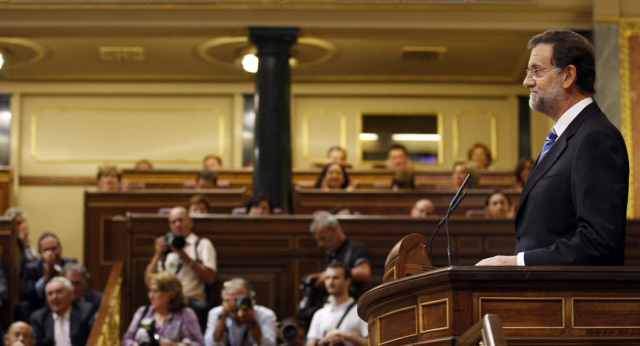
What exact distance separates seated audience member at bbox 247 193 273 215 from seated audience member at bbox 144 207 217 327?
1.00 m

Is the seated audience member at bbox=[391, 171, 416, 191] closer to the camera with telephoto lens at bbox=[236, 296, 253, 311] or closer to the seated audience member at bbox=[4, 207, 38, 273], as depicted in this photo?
the camera with telephoto lens at bbox=[236, 296, 253, 311]

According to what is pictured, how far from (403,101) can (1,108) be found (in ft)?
19.2

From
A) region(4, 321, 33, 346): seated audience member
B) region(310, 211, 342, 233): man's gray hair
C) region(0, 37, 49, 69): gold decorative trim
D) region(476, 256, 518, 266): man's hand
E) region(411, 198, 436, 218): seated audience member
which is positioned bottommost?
region(4, 321, 33, 346): seated audience member

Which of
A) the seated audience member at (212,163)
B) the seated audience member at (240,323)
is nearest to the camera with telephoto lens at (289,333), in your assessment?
the seated audience member at (240,323)

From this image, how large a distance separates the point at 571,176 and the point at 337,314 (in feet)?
12.4

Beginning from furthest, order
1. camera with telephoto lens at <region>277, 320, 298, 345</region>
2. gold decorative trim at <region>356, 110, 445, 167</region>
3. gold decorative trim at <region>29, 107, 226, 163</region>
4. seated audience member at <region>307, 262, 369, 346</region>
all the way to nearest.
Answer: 1. gold decorative trim at <region>356, 110, 445, 167</region>
2. gold decorative trim at <region>29, 107, 226, 163</region>
3. camera with telephoto lens at <region>277, 320, 298, 345</region>
4. seated audience member at <region>307, 262, 369, 346</region>

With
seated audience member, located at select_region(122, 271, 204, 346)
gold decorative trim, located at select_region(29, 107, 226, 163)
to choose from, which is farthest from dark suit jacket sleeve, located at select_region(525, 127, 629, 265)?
gold decorative trim, located at select_region(29, 107, 226, 163)

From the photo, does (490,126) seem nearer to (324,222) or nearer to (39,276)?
(324,222)

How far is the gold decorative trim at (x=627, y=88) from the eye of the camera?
9992mm

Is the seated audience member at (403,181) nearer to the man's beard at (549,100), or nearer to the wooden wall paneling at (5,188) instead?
the wooden wall paneling at (5,188)

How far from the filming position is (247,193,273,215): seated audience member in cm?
845

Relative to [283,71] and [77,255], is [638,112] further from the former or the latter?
[77,255]

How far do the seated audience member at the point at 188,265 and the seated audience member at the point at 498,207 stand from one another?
244cm

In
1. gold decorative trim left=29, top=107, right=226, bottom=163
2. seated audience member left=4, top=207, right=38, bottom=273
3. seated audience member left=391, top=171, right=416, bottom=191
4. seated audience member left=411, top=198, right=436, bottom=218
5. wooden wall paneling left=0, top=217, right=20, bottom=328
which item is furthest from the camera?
gold decorative trim left=29, top=107, right=226, bottom=163
